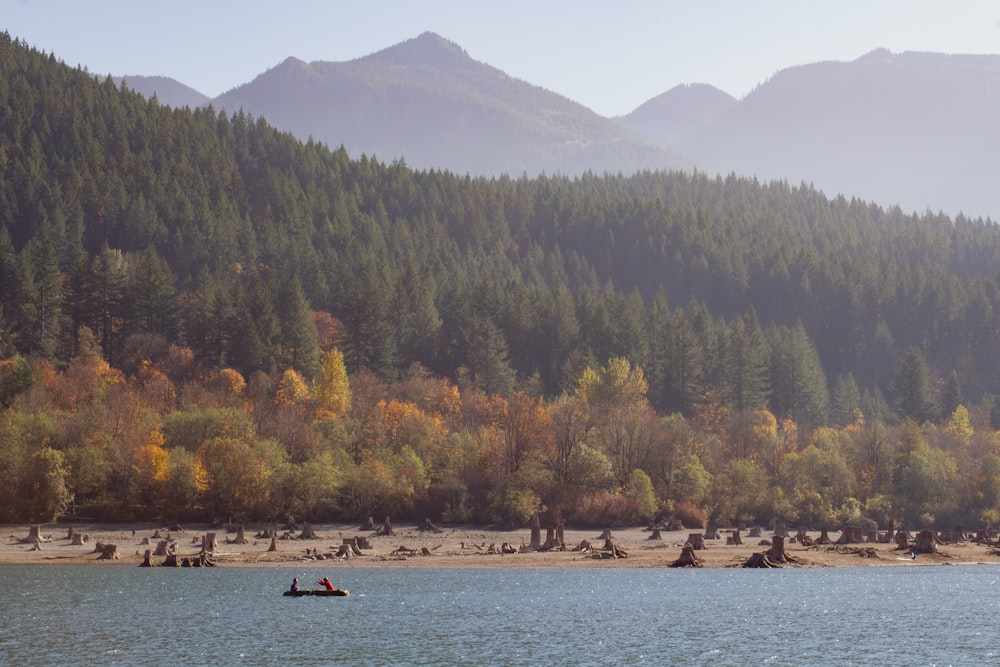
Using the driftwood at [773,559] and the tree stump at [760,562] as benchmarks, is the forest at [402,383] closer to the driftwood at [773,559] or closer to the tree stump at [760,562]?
the driftwood at [773,559]

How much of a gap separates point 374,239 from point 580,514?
9638 cm

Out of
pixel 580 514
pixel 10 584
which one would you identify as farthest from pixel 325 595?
pixel 580 514

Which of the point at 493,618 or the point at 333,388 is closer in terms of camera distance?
the point at 493,618

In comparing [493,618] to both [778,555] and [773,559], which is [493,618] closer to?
[773,559]

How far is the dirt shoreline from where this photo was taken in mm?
78000

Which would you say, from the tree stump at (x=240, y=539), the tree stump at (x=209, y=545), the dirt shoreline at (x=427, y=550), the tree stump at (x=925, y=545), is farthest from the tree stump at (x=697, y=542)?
the tree stump at (x=209, y=545)

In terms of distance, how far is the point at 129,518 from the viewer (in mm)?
94875

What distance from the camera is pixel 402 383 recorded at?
13675 centimetres

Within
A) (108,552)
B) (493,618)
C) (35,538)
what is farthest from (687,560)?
(35,538)

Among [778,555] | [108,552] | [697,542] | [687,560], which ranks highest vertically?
[697,542]

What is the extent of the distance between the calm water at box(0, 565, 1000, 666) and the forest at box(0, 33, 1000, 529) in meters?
→ 22.1

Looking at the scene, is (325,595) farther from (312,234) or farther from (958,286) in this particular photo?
(958,286)

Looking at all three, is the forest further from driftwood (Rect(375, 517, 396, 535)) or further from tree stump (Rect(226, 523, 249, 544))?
tree stump (Rect(226, 523, 249, 544))

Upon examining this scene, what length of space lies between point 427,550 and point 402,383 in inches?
2159
